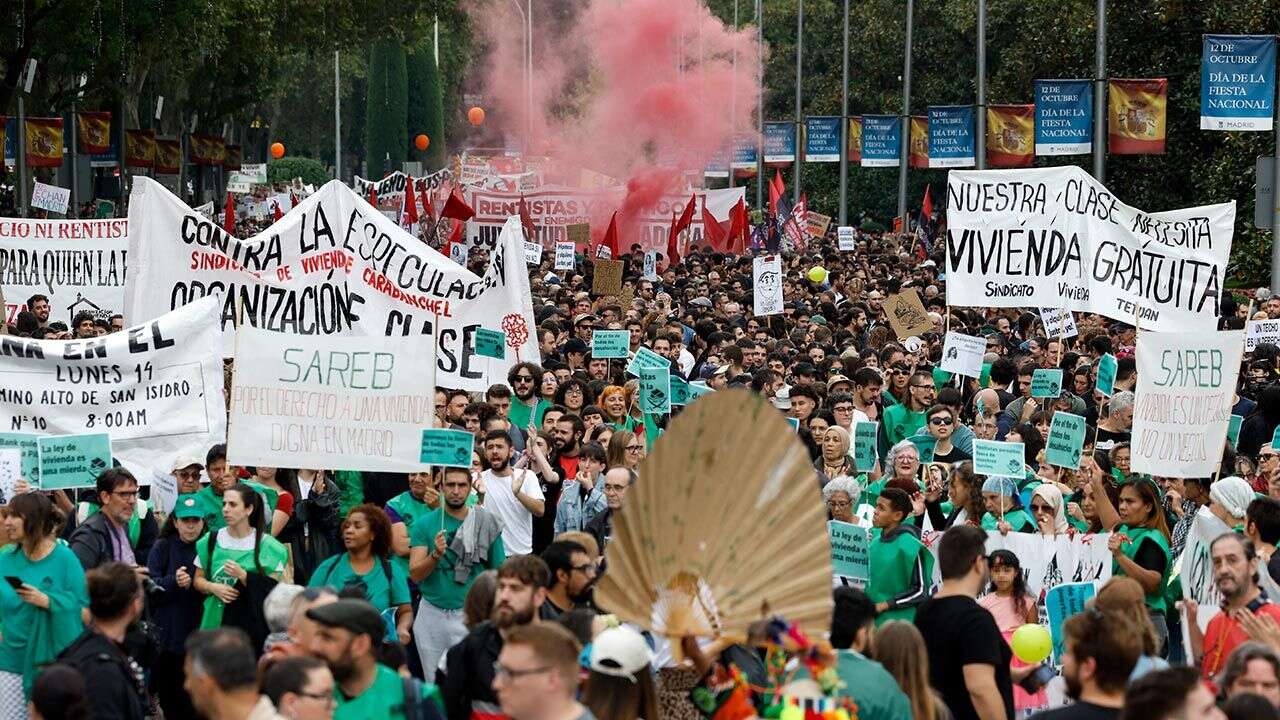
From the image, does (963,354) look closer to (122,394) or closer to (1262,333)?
(1262,333)

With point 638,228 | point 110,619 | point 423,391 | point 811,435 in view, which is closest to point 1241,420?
point 811,435

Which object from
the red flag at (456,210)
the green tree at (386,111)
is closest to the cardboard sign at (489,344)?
the red flag at (456,210)

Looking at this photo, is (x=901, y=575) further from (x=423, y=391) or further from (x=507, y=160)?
(x=507, y=160)

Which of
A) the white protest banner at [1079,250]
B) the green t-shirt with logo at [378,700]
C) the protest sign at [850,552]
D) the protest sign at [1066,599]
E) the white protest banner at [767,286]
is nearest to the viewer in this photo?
the green t-shirt with logo at [378,700]

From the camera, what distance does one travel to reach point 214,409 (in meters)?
12.1

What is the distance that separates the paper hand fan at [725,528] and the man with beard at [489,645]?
3.36 ft

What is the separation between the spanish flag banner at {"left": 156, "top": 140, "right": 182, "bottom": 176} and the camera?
5488 cm

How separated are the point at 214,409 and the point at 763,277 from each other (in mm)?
10852

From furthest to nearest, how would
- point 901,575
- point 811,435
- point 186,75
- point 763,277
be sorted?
point 186,75 → point 763,277 → point 811,435 → point 901,575

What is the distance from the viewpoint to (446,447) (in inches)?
412

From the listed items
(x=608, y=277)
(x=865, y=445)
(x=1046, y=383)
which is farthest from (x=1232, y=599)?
(x=608, y=277)

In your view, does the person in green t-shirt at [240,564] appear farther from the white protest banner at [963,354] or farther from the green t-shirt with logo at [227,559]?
the white protest banner at [963,354]

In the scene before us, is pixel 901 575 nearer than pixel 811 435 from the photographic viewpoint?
Yes

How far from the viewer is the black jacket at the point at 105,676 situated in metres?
7.49
